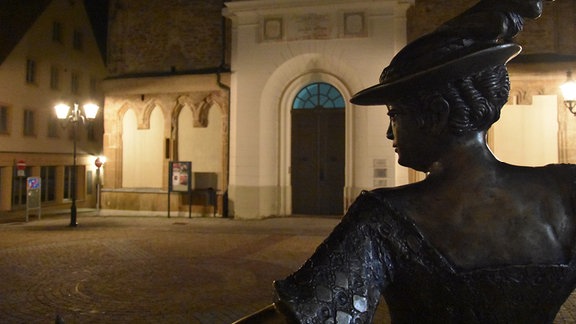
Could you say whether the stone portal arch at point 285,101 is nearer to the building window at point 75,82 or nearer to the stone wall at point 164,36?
the stone wall at point 164,36

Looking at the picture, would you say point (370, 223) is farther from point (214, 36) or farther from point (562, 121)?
point (214, 36)

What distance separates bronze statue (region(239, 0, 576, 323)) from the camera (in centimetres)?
108

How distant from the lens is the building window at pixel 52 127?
24578 millimetres

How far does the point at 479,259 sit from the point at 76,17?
100ft

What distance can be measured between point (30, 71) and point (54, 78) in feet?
6.17

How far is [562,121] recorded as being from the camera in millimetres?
14469

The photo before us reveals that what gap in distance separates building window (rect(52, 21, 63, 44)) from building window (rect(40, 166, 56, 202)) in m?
7.17

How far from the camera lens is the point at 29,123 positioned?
23.3 metres

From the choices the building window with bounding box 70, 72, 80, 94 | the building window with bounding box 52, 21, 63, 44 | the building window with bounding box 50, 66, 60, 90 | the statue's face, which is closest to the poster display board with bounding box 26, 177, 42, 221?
the building window with bounding box 50, 66, 60, 90

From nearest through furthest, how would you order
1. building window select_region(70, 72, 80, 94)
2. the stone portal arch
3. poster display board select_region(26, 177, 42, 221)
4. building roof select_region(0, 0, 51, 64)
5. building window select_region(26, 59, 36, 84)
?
the stone portal arch, poster display board select_region(26, 177, 42, 221), building roof select_region(0, 0, 51, 64), building window select_region(26, 59, 36, 84), building window select_region(70, 72, 80, 94)

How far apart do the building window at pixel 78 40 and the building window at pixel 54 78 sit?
2.32m

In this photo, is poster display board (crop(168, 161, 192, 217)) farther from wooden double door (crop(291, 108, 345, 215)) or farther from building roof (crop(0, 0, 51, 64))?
building roof (crop(0, 0, 51, 64))

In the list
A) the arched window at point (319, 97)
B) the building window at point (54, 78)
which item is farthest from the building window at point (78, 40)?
the arched window at point (319, 97)

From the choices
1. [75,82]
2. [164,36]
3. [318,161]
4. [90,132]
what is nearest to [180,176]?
[318,161]
